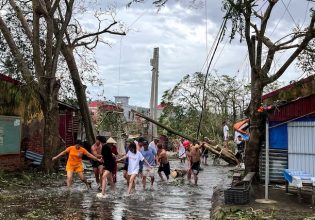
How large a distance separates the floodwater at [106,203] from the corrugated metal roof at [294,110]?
10.9ft

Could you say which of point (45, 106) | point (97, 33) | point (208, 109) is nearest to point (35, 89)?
point (45, 106)

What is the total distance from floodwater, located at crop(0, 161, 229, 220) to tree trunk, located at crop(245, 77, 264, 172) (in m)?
1.78

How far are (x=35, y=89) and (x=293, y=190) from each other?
10.8 metres

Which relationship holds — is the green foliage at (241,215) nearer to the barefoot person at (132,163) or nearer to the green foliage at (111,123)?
the barefoot person at (132,163)

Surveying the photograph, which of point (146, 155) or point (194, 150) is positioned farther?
point (194, 150)

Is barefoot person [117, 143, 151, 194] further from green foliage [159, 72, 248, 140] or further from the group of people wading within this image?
green foliage [159, 72, 248, 140]

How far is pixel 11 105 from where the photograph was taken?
19.9 m

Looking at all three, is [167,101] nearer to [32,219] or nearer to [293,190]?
[293,190]

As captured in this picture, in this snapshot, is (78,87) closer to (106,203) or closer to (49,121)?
(49,121)

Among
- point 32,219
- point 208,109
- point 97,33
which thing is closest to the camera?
point 32,219

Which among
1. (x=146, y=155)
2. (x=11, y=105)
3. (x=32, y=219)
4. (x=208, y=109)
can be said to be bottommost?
(x=32, y=219)

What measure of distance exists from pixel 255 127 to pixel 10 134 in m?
10.0

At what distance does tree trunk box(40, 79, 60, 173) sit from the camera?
1995cm

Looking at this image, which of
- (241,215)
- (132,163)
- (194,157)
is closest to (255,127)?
(194,157)
